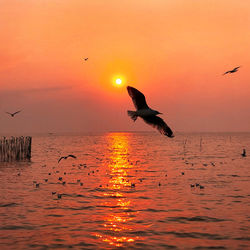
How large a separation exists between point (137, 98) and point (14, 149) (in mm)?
40133

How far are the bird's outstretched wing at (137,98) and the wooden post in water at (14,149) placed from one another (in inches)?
1477

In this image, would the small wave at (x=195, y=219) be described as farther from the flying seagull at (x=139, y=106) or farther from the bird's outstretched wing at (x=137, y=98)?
the bird's outstretched wing at (x=137, y=98)

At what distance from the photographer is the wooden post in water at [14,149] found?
4678 centimetres

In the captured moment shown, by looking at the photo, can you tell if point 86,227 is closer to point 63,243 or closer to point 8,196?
point 63,243

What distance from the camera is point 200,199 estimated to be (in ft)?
76.5

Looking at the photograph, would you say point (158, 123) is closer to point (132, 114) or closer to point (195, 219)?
point (132, 114)

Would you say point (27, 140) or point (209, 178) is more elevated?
point (27, 140)

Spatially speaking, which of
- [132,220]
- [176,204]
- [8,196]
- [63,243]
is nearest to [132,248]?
[63,243]

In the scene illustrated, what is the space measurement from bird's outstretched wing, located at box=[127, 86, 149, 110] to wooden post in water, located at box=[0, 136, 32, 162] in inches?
1477

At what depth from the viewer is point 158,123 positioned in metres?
11.8

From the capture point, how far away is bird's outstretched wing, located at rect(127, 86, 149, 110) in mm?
10797

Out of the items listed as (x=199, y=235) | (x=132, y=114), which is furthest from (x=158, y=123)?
(x=199, y=235)

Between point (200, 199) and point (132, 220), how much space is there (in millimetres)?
6642

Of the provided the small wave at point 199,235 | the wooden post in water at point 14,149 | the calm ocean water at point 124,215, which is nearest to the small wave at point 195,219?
the calm ocean water at point 124,215
